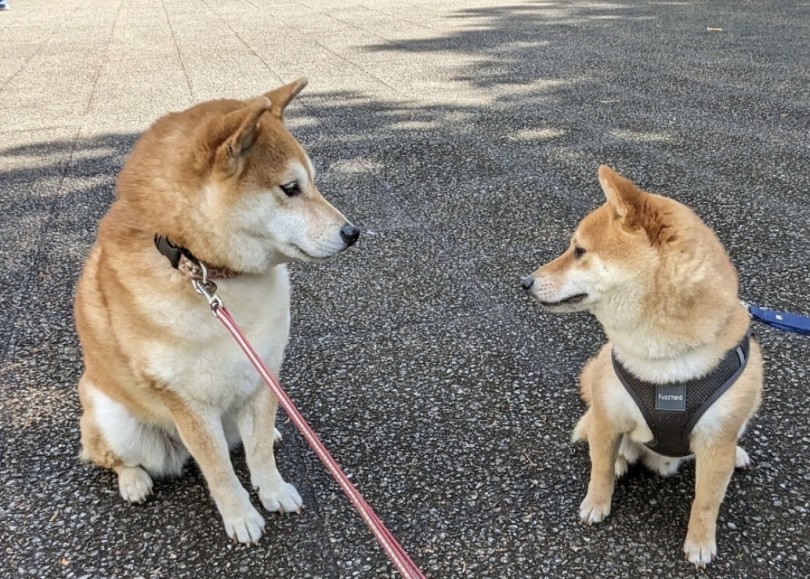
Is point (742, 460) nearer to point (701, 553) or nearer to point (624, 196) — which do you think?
point (701, 553)

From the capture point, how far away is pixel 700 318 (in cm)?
224

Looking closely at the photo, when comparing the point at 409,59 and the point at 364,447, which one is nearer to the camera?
the point at 364,447

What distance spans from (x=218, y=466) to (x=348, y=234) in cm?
93

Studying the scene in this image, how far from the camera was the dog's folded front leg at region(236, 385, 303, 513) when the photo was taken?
2584 mm

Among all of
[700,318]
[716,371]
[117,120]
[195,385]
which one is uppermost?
[700,318]

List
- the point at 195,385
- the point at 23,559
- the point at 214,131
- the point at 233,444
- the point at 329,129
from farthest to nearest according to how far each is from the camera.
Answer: the point at 329,129, the point at 233,444, the point at 23,559, the point at 195,385, the point at 214,131

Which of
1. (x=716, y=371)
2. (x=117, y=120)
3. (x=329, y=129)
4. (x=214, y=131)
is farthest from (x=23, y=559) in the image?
(x=117, y=120)

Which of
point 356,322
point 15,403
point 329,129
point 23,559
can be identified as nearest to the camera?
point 23,559

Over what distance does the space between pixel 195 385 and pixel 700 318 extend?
1641 mm

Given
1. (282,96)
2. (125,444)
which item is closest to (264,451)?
(125,444)

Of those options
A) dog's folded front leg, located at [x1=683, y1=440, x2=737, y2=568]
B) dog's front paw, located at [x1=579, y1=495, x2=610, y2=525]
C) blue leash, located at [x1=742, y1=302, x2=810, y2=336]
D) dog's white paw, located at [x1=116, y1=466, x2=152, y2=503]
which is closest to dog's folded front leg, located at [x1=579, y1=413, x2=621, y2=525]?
dog's front paw, located at [x1=579, y1=495, x2=610, y2=525]

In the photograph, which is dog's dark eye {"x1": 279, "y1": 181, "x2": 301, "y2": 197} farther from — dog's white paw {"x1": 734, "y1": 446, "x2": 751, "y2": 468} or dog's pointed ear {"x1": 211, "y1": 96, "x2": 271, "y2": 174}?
dog's white paw {"x1": 734, "y1": 446, "x2": 751, "y2": 468}

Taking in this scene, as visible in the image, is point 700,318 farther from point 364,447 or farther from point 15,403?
point 15,403

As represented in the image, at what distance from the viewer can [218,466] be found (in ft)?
8.15
